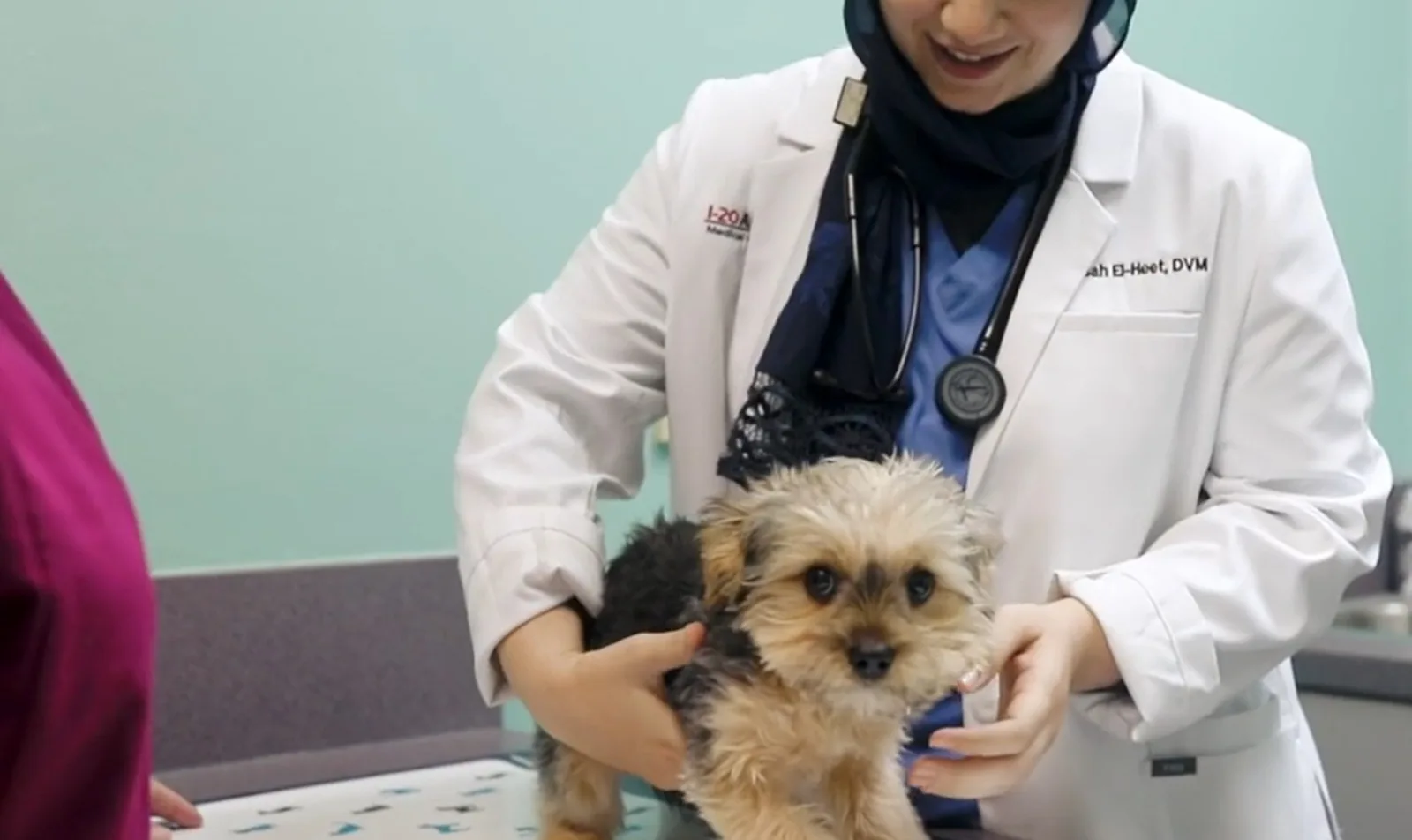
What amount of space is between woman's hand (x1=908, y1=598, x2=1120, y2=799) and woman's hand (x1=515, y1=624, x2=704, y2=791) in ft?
0.50

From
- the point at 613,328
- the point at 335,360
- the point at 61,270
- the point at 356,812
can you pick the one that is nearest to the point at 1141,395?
the point at 613,328

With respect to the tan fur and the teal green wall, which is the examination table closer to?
the teal green wall

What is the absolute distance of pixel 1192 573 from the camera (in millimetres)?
1040

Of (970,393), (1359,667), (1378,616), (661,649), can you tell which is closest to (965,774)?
(661,649)

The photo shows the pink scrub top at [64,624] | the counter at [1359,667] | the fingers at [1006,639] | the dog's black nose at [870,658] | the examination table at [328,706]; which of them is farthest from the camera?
the counter at [1359,667]

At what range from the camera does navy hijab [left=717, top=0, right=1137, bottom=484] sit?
1.05m

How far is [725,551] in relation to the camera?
0.89 meters

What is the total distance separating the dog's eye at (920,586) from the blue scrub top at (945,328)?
22cm

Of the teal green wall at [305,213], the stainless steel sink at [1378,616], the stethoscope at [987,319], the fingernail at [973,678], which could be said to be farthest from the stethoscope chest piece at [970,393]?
the stainless steel sink at [1378,616]

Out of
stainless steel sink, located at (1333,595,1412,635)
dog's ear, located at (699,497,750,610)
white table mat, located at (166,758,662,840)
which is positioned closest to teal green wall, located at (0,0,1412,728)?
white table mat, located at (166,758,662,840)

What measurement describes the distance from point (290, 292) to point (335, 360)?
0.29 ft

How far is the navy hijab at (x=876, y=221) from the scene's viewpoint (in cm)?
105

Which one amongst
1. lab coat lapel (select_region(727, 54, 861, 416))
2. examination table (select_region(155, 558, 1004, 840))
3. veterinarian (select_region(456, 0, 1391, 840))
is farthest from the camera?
examination table (select_region(155, 558, 1004, 840))

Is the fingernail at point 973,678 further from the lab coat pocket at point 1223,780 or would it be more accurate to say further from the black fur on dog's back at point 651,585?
the lab coat pocket at point 1223,780
